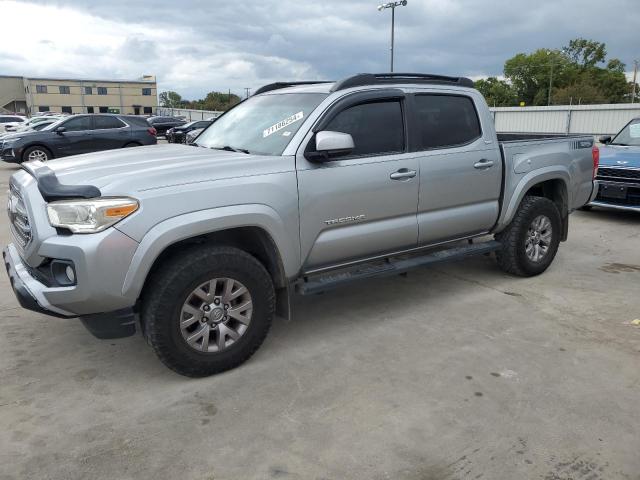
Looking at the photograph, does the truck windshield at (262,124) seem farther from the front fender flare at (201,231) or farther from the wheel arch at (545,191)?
the wheel arch at (545,191)

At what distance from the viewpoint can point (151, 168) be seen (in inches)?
132

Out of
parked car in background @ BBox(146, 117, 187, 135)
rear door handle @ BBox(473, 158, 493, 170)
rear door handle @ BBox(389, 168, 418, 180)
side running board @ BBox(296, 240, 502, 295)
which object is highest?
parked car in background @ BBox(146, 117, 187, 135)

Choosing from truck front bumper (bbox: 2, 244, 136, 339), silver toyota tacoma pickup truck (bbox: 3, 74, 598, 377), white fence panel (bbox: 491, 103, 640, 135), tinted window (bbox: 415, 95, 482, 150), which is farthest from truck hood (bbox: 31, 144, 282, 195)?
white fence panel (bbox: 491, 103, 640, 135)

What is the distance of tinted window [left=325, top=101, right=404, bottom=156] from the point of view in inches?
157

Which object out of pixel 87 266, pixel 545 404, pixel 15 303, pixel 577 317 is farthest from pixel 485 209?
pixel 15 303

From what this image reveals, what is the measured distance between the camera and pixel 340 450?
273 cm

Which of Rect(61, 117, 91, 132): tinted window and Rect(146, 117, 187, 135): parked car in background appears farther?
Rect(146, 117, 187, 135): parked car in background

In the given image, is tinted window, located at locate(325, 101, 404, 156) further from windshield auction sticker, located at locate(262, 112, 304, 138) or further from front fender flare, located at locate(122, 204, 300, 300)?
front fender flare, located at locate(122, 204, 300, 300)

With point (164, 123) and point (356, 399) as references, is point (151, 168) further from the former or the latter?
point (164, 123)

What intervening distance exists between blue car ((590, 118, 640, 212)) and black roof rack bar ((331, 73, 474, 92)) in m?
4.31

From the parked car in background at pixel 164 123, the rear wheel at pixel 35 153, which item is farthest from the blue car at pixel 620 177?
the parked car in background at pixel 164 123

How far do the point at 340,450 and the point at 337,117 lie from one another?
2.32m

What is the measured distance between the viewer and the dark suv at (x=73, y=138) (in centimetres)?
1410

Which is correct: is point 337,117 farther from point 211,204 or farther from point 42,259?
point 42,259
